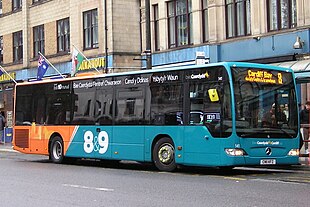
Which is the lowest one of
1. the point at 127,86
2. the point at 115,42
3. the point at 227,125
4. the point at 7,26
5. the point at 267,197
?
the point at 267,197

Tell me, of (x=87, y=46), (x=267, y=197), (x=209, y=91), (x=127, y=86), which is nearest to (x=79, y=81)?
(x=127, y=86)

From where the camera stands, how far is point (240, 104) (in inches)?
583

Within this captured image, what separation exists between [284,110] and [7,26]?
106 feet

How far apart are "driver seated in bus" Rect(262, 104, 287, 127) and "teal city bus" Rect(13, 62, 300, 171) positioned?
3cm

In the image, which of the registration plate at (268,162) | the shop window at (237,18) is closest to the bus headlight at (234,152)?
the registration plate at (268,162)

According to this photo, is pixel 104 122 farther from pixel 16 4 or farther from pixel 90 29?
pixel 16 4

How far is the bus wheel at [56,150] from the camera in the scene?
2017 cm

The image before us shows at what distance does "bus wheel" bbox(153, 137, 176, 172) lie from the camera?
16.1 metres

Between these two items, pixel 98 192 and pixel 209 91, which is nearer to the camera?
pixel 98 192

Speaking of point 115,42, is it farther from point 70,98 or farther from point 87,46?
Result: point 70,98

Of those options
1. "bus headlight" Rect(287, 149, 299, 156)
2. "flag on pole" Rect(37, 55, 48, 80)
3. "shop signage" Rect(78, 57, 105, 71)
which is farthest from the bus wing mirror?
"flag on pole" Rect(37, 55, 48, 80)

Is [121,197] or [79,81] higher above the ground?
[79,81]

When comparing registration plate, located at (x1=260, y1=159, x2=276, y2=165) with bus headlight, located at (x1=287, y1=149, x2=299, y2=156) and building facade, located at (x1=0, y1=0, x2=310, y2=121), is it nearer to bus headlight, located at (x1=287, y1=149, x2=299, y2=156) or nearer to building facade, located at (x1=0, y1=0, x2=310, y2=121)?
bus headlight, located at (x1=287, y1=149, x2=299, y2=156)

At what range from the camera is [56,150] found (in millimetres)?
20469
